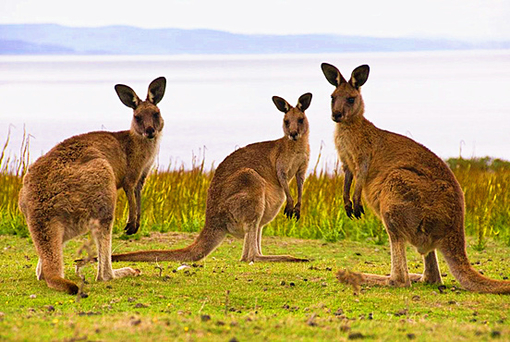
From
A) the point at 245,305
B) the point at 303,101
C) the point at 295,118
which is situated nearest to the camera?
the point at 245,305

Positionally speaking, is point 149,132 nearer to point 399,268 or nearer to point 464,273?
point 399,268

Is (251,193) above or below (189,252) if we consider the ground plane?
above

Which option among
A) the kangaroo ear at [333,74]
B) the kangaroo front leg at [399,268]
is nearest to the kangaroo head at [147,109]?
the kangaroo ear at [333,74]

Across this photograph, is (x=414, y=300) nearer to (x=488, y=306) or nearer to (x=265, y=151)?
(x=488, y=306)

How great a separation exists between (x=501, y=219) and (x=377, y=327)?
6.93 m

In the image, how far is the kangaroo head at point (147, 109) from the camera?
7033 millimetres

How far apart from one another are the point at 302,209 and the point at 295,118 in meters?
3.01

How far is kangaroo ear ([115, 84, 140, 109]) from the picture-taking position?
23.5 ft

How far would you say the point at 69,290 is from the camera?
5.57m

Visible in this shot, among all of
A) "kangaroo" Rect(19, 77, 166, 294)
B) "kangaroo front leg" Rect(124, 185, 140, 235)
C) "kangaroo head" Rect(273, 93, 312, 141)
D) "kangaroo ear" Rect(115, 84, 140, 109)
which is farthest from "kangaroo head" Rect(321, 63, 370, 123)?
"kangaroo" Rect(19, 77, 166, 294)

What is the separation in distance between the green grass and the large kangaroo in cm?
18

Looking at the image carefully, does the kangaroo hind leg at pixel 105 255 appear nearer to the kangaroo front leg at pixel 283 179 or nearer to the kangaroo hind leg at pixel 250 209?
the kangaroo hind leg at pixel 250 209

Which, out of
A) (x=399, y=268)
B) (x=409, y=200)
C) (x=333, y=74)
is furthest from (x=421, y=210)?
(x=333, y=74)

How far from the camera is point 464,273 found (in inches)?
237
